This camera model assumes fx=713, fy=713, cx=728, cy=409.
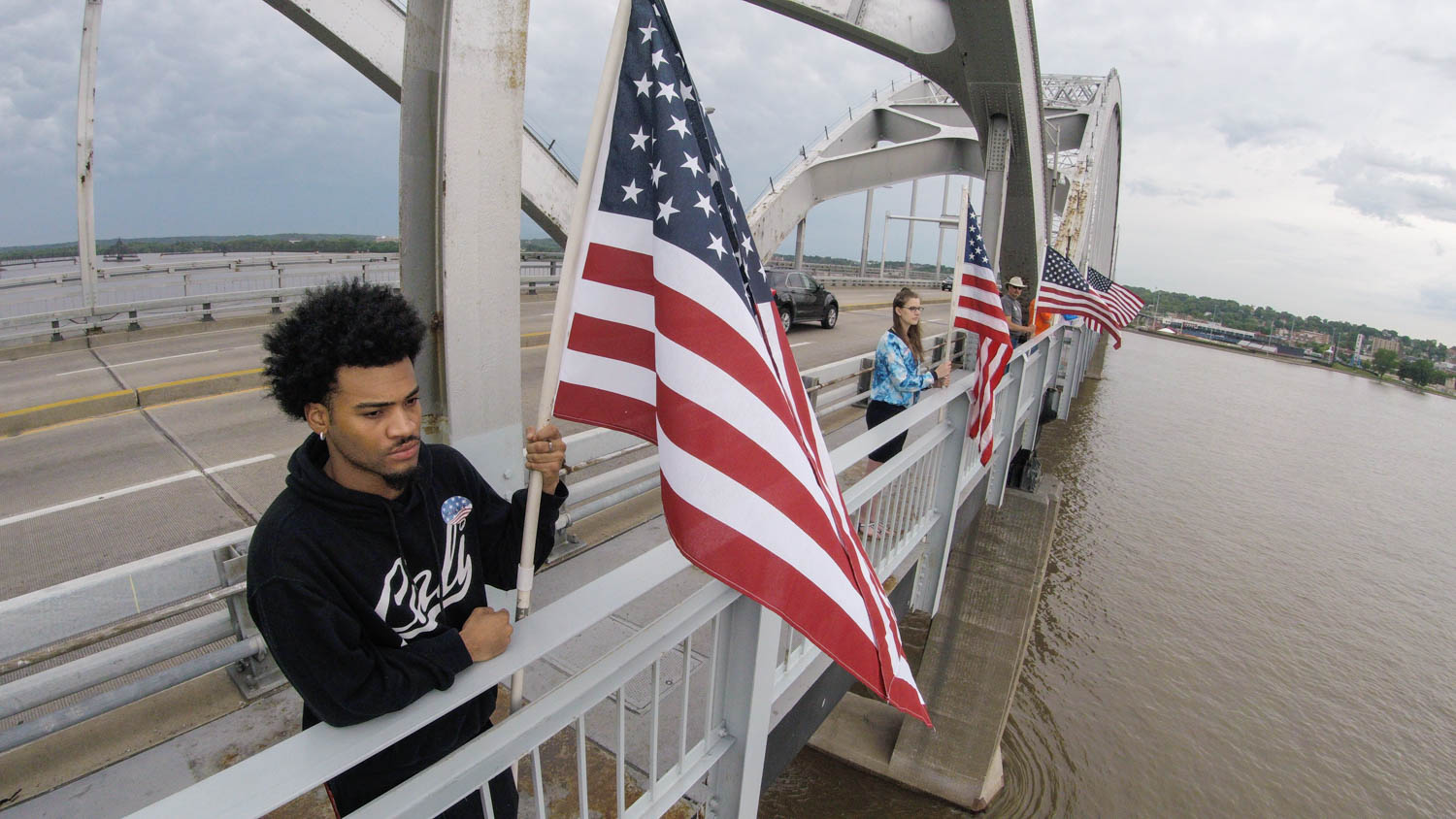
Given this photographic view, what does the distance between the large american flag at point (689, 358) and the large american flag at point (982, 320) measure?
401cm

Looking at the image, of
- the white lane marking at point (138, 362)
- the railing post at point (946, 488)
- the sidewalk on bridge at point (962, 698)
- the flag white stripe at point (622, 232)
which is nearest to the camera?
the flag white stripe at point (622, 232)

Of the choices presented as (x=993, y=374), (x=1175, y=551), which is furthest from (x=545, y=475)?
(x=1175, y=551)

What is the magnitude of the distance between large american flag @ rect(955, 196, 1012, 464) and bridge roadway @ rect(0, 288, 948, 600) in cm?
347

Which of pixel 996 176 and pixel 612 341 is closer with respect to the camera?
pixel 612 341

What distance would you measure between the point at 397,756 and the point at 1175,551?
44.7 ft

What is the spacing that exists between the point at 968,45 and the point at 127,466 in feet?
34.0

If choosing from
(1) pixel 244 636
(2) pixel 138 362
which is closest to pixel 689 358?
(1) pixel 244 636

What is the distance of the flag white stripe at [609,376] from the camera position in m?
1.83

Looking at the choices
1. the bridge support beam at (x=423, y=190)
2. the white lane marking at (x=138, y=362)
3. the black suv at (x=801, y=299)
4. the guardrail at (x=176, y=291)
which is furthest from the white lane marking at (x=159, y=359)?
the bridge support beam at (x=423, y=190)

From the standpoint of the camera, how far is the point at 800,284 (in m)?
18.4

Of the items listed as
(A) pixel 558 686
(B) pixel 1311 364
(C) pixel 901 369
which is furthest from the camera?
(B) pixel 1311 364

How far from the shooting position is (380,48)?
4.86 metres

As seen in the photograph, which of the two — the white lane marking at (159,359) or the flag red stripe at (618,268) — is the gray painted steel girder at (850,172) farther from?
the flag red stripe at (618,268)

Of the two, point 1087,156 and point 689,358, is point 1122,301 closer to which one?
point 1087,156
